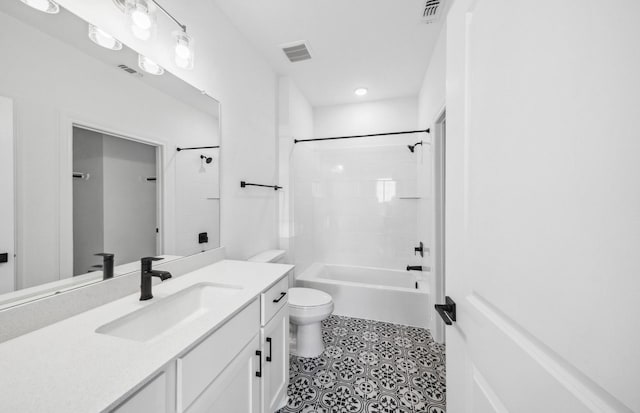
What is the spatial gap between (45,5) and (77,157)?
1.72 feet

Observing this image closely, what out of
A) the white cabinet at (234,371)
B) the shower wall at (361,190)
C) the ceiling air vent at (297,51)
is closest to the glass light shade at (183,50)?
the ceiling air vent at (297,51)

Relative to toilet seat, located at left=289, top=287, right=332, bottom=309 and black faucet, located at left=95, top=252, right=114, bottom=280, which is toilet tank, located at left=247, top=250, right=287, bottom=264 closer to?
toilet seat, located at left=289, top=287, right=332, bottom=309

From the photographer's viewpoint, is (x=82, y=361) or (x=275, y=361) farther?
(x=275, y=361)

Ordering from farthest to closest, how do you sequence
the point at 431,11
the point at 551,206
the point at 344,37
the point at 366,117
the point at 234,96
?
1. the point at 366,117
2. the point at 344,37
3. the point at 234,96
4. the point at 431,11
5. the point at 551,206

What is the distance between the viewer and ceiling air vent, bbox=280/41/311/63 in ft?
6.87

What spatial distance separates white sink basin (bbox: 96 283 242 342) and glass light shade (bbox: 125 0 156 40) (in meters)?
1.24

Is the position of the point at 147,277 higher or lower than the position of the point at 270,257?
higher

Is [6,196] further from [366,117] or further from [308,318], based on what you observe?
[366,117]

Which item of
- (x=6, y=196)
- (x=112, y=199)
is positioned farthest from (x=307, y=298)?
(x=6, y=196)

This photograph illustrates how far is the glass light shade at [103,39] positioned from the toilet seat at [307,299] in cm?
182

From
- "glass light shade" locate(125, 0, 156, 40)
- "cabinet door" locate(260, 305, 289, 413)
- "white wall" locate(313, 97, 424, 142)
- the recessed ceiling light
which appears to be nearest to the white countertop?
"cabinet door" locate(260, 305, 289, 413)

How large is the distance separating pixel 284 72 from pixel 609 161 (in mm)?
2688

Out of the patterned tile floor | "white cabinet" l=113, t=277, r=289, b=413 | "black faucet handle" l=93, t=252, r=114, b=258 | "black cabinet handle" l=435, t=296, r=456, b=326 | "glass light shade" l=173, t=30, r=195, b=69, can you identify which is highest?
"glass light shade" l=173, t=30, r=195, b=69

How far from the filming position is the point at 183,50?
1.36 metres
